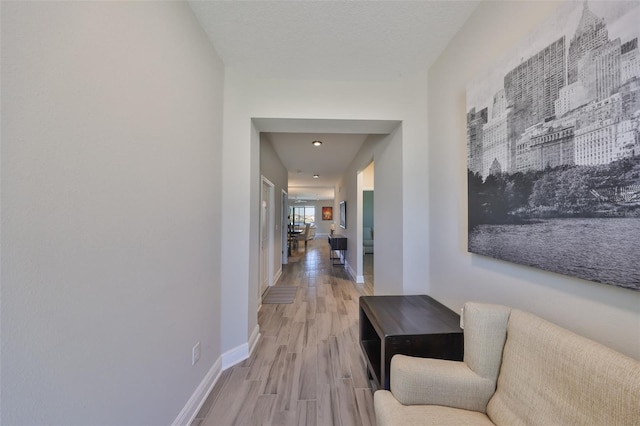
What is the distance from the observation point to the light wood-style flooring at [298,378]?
154cm

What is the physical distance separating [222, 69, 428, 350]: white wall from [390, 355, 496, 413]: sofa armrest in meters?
1.06

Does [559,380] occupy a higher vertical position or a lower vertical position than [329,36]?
lower

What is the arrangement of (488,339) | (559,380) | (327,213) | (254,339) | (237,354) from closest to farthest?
(559,380)
(488,339)
(237,354)
(254,339)
(327,213)

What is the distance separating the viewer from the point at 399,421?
A: 99 cm

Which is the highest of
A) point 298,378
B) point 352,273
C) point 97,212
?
point 97,212

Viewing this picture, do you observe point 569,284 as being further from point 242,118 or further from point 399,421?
point 242,118

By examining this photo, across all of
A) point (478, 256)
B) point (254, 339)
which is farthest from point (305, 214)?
point (478, 256)

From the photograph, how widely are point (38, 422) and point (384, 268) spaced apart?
2.61 m

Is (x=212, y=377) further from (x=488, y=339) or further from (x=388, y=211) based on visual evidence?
(x=388, y=211)

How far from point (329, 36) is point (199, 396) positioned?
2812 millimetres

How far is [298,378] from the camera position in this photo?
1886mm

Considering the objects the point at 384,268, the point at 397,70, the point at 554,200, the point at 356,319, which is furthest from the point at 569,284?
the point at 356,319

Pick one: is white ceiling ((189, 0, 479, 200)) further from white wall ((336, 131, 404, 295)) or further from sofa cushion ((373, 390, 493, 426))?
sofa cushion ((373, 390, 493, 426))

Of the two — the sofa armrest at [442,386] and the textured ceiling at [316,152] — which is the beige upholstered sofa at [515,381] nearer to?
the sofa armrest at [442,386]
